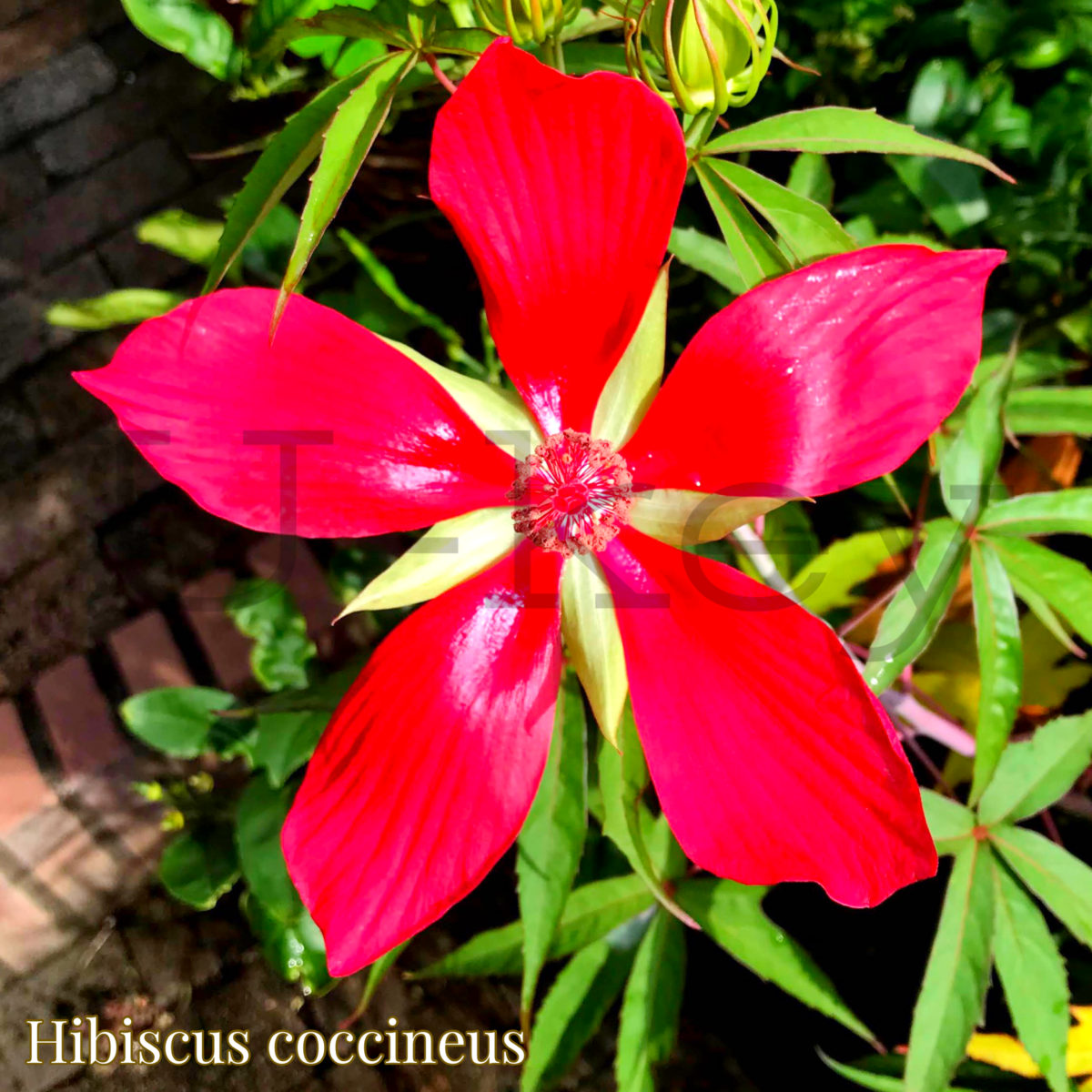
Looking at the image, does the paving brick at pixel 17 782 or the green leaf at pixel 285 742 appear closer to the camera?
the green leaf at pixel 285 742

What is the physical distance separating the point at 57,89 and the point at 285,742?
112 cm

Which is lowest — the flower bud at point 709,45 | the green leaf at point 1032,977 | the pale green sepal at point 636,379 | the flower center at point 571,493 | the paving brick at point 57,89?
the green leaf at point 1032,977

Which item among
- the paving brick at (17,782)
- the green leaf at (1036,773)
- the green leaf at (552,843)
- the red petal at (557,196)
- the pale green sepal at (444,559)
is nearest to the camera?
the red petal at (557,196)

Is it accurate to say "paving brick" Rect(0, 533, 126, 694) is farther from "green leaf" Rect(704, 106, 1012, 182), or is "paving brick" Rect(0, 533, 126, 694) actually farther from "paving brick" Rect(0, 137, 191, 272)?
"green leaf" Rect(704, 106, 1012, 182)

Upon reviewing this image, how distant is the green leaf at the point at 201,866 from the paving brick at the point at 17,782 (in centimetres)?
26

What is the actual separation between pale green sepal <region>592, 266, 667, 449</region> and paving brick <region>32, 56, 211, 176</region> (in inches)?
46.2

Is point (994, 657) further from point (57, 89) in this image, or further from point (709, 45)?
point (57, 89)

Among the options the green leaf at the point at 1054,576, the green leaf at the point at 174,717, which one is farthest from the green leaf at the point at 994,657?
the green leaf at the point at 174,717

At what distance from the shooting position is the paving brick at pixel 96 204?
1416mm

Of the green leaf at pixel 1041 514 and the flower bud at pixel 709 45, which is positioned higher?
the flower bud at pixel 709 45

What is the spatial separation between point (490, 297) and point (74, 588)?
1045 mm

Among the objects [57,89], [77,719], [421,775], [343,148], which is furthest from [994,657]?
[57,89]

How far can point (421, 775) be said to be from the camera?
0.52 meters

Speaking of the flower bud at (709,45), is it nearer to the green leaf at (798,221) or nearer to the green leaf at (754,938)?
the green leaf at (798,221)
